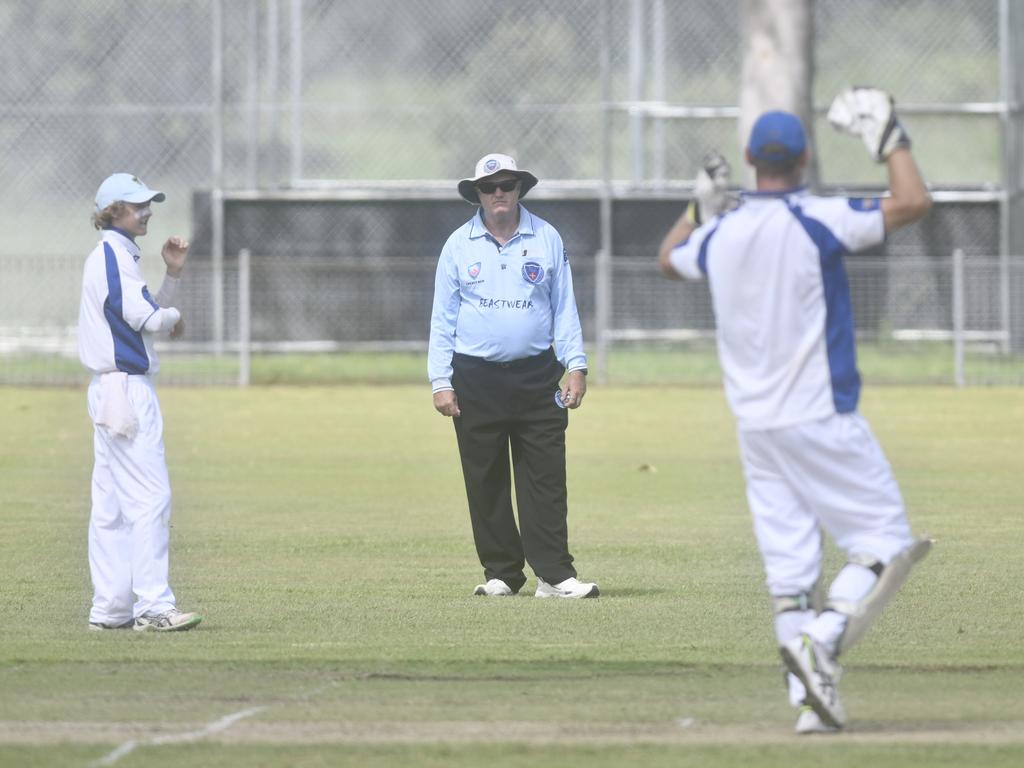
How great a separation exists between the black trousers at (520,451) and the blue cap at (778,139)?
3580 mm

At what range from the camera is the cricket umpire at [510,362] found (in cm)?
1008

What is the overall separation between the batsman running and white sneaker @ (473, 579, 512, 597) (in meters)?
3.59

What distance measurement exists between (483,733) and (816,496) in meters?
1.25

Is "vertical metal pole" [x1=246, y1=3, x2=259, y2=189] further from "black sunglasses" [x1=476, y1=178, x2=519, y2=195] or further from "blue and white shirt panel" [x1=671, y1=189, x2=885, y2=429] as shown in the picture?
"blue and white shirt panel" [x1=671, y1=189, x2=885, y2=429]

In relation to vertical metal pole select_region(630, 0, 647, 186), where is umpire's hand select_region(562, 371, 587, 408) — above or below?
below

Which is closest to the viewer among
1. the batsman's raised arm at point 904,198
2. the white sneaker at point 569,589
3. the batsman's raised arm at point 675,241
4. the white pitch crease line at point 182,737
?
the white pitch crease line at point 182,737

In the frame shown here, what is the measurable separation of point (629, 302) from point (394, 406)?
528 centimetres

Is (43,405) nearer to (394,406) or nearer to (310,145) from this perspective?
(394,406)

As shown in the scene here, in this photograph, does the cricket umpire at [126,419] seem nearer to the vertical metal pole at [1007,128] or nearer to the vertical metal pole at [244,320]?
the vertical metal pole at [244,320]

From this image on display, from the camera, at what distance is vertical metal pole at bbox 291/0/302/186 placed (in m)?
30.6

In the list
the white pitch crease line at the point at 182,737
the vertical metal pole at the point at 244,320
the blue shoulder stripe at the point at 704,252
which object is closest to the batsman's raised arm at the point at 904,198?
the blue shoulder stripe at the point at 704,252

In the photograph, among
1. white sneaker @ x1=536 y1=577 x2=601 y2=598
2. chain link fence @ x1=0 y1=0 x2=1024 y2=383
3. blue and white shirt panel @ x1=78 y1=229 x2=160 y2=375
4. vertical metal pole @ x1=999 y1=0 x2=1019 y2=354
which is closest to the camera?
blue and white shirt panel @ x1=78 y1=229 x2=160 y2=375

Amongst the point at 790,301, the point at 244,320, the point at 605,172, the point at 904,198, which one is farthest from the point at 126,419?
the point at 605,172

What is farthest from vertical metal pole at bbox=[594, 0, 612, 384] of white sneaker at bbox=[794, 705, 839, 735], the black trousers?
white sneaker at bbox=[794, 705, 839, 735]
